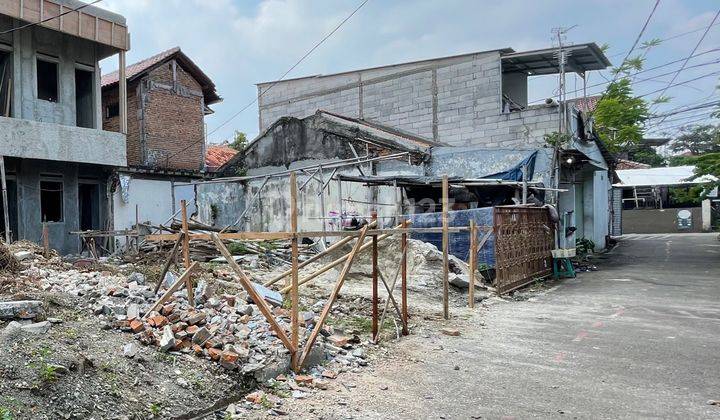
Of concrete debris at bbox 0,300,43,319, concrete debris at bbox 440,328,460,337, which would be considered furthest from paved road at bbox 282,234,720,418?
concrete debris at bbox 0,300,43,319

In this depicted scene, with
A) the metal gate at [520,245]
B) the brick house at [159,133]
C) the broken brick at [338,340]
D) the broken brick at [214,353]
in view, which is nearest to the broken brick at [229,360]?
the broken brick at [214,353]

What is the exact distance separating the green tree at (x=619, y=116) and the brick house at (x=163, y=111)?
19.6m

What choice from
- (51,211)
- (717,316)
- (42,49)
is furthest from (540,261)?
(42,49)

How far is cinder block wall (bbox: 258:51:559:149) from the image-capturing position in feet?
53.6

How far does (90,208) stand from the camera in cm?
1611

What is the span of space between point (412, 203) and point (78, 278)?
8985 mm

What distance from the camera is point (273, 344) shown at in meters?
5.23

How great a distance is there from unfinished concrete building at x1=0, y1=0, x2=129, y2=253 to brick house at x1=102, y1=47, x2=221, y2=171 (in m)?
2.14

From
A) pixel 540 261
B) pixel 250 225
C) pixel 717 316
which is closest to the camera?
pixel 717 316

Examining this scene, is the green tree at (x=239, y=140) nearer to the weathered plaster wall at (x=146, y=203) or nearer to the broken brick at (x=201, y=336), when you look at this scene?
the weathered plaster wall at (x=146, y=203)

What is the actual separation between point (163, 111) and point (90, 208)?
191 inches

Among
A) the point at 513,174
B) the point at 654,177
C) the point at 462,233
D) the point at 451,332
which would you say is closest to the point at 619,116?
the point at 654,177

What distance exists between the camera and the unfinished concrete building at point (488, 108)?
15.7m

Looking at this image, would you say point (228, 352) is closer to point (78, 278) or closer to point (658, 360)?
point (78, 278)
